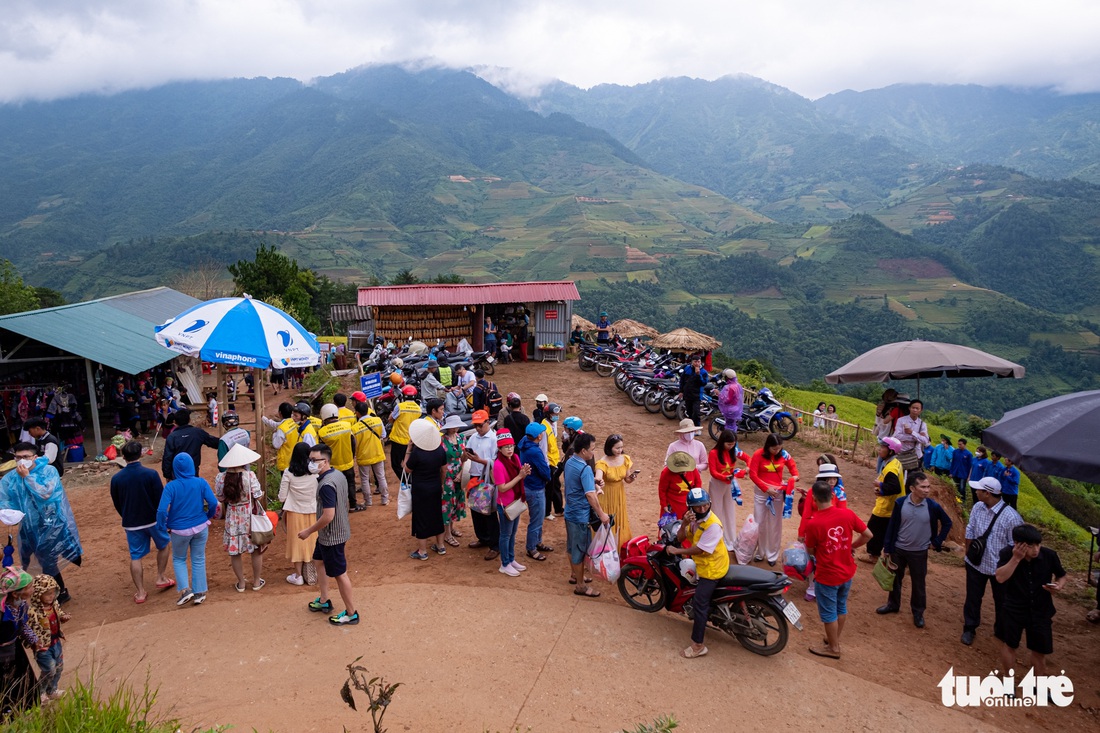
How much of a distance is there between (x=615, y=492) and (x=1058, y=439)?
10.5 ft

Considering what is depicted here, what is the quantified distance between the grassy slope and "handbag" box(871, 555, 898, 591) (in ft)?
14.4

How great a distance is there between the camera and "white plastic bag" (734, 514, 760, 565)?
5.68 m

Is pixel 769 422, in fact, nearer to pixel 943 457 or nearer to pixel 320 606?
pixel 943 457

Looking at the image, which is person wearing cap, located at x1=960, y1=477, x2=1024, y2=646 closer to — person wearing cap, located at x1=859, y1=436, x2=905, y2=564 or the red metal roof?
person wearing cap, located at x1=859, y1=436, x2=905, y2=564

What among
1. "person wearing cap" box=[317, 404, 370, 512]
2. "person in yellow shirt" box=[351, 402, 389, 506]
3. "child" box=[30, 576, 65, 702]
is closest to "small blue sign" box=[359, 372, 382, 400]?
"person in yellow shirt" box=[351, 402, 389, 506]

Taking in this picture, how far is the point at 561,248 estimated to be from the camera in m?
90.8

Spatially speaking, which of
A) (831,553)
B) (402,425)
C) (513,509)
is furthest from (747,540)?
(402,425)

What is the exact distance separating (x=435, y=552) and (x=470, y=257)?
91.9 m

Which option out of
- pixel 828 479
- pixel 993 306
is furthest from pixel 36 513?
pixel 993 306

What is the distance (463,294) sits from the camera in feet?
50.2

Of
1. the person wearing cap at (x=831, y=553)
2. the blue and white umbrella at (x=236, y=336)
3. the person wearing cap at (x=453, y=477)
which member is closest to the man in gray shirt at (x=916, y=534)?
the person wearing cap at (x=831, y=553)

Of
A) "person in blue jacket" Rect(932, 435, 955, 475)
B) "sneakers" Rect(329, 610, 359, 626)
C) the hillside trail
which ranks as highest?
"sneakers" Rect(329, 610, 359, 626)

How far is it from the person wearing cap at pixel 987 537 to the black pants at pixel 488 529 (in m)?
3.91

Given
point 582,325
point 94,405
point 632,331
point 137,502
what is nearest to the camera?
point 137,502
